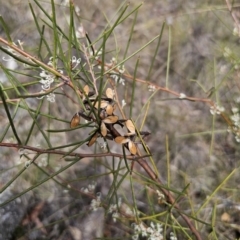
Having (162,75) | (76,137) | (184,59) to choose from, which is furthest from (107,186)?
(184,59)

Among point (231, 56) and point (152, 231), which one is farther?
point (231, 56)

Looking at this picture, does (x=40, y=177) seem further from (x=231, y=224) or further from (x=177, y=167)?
(x=231, y=224)

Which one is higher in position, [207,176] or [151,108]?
[151,108]

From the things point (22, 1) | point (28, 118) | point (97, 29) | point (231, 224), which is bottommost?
point (231, 224)

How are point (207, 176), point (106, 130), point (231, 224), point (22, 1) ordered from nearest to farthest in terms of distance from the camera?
1. point (106, 130)
2. point (231, 224)
3. point (207, 176)
4. point (22, 1)

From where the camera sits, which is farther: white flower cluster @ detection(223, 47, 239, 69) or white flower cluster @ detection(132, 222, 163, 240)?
white flower cluster @ detection(223, 47, 239, 69)

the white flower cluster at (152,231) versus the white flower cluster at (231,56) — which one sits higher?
the white flower cluster at (231,56)

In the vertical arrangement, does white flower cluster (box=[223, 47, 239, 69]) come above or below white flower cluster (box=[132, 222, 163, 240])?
above

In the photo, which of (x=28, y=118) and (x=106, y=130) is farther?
(x=28, y=118)

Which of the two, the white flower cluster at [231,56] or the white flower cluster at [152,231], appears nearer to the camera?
the white flower cluster at [152,231]

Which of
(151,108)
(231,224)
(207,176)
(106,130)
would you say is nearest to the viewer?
(106,130)

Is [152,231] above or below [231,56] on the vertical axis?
below
